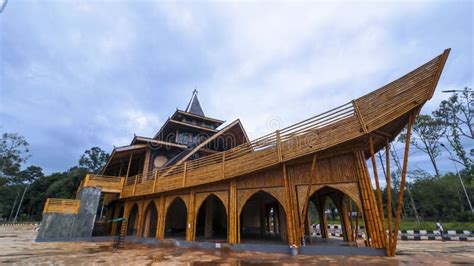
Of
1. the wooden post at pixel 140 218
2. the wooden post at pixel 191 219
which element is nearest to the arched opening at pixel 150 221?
the wooden post at pixel 140 218

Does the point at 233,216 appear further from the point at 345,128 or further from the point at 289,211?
the point at 345,128

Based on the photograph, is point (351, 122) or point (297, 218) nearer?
point (351, 122)

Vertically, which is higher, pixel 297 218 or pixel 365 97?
pixel 365 97

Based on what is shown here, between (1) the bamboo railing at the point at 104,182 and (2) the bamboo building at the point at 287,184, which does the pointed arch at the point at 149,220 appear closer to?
(2) the bamboo building at the point at 287,184

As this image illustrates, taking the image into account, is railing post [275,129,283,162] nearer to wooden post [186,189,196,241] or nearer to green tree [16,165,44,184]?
wooden post [186,189,196,241]

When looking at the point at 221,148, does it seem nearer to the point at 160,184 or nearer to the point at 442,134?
the point at 160,184

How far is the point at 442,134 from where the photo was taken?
22.3 meters

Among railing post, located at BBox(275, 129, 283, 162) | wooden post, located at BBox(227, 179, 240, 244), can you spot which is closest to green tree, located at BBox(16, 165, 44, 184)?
wooden post, located at BBox(227, 179, 240, 244)

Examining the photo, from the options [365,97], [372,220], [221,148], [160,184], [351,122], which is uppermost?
[221,148]

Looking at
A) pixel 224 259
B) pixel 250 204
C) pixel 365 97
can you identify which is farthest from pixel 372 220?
pixel 250 204

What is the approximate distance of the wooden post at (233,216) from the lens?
862cm

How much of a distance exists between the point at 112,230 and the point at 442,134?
3260 centimetres

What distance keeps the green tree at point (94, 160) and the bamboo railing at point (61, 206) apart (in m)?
35.2

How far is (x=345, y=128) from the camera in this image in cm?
659
